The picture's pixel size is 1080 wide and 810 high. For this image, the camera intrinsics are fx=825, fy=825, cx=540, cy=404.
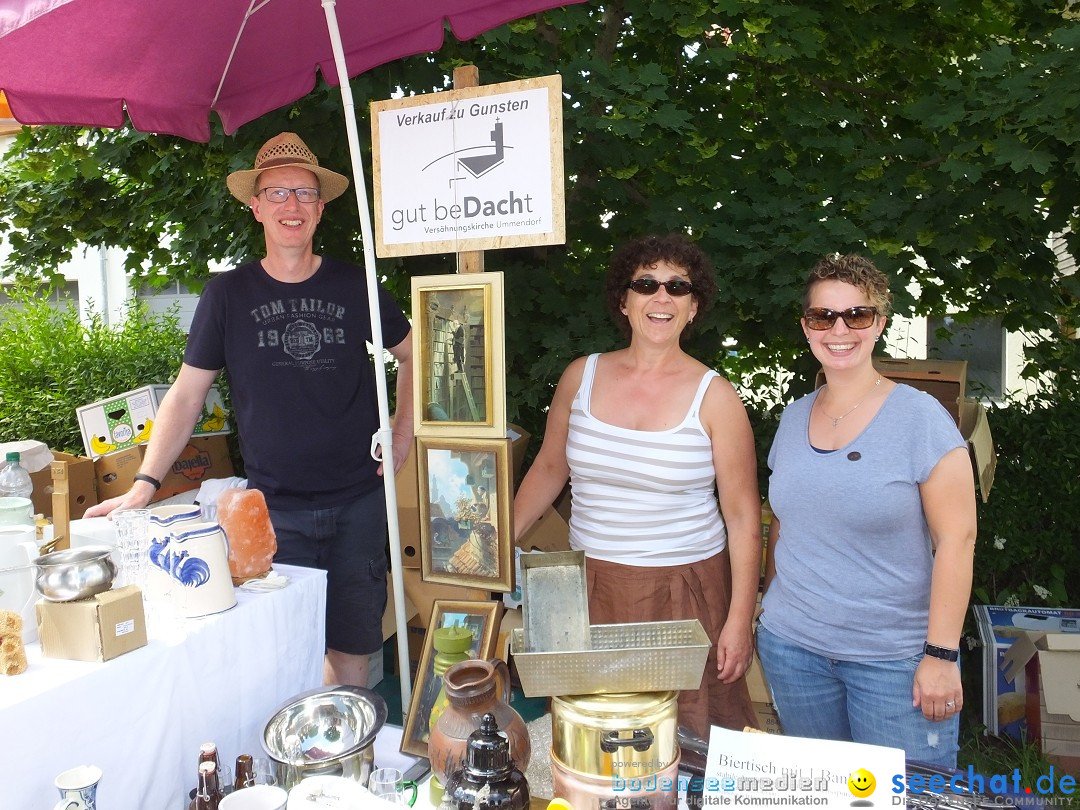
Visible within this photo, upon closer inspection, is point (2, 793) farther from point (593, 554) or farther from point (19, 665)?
point (593, 554)

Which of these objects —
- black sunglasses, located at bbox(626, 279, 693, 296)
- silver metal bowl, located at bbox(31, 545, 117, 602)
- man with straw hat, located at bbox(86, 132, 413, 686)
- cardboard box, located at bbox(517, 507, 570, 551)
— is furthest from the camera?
cardboard box, located at bbox(517, 507, 570, 551)

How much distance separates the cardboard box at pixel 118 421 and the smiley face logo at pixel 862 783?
4096mm

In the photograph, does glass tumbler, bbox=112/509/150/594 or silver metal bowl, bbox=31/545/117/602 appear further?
glass tumbler, bbox=112/509/150/594

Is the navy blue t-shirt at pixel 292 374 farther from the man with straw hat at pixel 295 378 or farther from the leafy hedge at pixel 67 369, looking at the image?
the leafy hedge at pixel 67 369

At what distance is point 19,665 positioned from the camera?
147 centimetres

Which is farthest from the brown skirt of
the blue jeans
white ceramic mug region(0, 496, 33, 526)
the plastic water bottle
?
the plastic water bottle

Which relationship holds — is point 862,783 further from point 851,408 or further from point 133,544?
point 133,544

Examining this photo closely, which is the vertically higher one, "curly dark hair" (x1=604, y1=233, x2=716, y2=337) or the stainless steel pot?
"curly dark hair" (x1=604, y1=233, x2=716, y2=337)

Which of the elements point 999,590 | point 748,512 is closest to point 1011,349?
point 999,590

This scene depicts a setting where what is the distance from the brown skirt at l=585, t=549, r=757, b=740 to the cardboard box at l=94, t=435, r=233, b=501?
3049 mm

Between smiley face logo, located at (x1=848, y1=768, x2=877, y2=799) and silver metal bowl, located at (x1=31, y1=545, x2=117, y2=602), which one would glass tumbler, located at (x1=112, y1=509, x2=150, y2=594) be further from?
smiley face logo, located at (x1=848, y1=768, x2=877, y2=799)

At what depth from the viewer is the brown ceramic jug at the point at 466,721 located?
1.45 meters

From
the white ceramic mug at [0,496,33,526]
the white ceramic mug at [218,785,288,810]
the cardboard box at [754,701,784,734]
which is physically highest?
the white ceramic mug at [0,496,33,526]

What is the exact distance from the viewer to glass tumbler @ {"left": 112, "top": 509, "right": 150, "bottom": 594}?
5.93 feet
